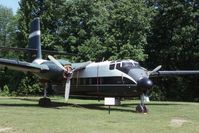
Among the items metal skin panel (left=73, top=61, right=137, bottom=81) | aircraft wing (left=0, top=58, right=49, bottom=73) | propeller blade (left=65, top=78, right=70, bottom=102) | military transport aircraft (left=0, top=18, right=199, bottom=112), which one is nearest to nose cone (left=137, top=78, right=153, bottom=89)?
military transport aircraft (left=0, top=18, right=199, bottom=112)

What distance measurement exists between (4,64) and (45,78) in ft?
12.1

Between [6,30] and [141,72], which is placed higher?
[6,30]

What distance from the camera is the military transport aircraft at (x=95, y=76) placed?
27.1 meters

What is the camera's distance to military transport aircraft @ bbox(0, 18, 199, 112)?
88.9ft

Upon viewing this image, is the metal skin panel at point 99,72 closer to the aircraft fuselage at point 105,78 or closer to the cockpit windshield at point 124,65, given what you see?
the aircraft fuselage at point 105,78

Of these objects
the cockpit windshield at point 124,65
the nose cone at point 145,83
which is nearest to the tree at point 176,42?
the cockpit windshield at point 124,65

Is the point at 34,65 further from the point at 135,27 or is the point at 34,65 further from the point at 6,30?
the point at 6,30

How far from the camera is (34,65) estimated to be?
3075 cm

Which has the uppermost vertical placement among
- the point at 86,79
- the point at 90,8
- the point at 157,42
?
the point at 90,8

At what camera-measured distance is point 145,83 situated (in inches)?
1022

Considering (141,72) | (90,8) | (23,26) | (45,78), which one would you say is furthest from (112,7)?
(141,72)

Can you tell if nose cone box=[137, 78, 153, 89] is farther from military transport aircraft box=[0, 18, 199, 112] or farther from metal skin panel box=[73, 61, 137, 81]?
metal skin panel box=[73, 61, 137, 81]

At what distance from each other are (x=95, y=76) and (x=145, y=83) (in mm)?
5154

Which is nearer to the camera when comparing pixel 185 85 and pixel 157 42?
pixel 185 85
